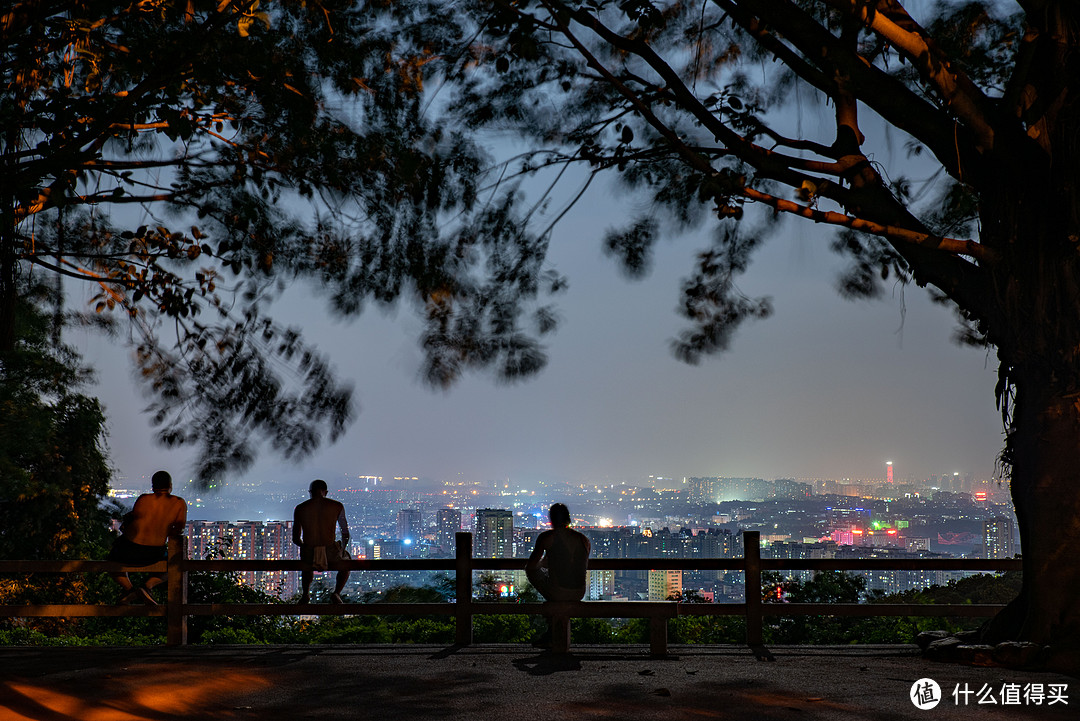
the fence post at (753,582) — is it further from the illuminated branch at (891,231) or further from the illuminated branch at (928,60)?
the illuminated branch at (928,60)

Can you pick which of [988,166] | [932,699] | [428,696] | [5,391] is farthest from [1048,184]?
[5,391]

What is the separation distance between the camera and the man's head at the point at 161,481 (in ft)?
28.1

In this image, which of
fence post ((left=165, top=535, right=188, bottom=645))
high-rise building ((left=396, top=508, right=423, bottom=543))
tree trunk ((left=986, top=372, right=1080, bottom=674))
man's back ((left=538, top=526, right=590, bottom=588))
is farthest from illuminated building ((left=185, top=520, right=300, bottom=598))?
tree trunk ((left=986, top=372, right=1080, bottom=674))

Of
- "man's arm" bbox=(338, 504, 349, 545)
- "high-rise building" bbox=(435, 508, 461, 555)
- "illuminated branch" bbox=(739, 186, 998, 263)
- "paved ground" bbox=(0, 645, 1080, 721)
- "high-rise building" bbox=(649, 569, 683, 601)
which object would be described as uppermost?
"illuminated branch" bbox=(739, 186, 998, 263)

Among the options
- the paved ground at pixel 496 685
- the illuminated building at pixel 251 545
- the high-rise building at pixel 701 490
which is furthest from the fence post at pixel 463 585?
the high-rise building at pixel 701 490

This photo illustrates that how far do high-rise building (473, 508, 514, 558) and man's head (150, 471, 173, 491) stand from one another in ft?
36.9

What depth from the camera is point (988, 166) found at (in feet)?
24.1

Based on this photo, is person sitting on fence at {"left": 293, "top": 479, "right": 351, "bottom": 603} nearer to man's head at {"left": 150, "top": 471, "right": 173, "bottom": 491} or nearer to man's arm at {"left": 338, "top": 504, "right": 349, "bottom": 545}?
man's arm at {"left": 338, "top": 504, "right": 349, "bottom": 545}

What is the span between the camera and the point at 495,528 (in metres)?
20.2

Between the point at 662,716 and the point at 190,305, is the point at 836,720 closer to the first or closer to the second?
the point at 662,716

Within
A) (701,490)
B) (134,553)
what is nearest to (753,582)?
(134,553)

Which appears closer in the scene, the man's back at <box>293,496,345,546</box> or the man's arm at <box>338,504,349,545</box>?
the man's back at <box>293,496,345,546</box>

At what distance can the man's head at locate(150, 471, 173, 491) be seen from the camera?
855 cm

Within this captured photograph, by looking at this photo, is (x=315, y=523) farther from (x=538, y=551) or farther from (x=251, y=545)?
(x=251, y=545)
